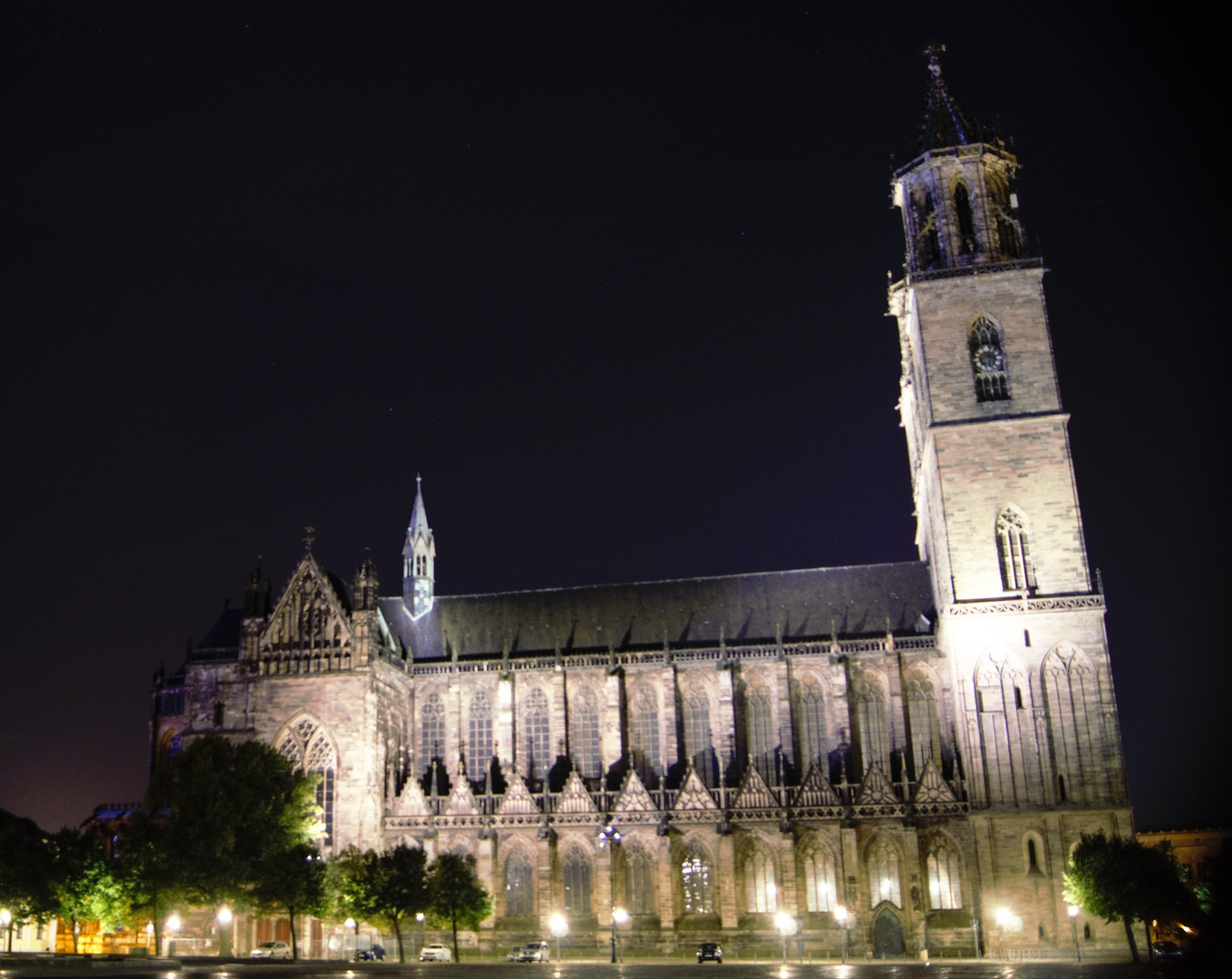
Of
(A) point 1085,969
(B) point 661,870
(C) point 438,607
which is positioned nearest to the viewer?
(A) point 1085,969

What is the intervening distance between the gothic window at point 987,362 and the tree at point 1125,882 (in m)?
25.0

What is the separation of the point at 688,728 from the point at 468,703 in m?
13.5

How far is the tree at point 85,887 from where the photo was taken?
59.6 metres

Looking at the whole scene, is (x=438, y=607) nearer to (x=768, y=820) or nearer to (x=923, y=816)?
(x=768, y=820)

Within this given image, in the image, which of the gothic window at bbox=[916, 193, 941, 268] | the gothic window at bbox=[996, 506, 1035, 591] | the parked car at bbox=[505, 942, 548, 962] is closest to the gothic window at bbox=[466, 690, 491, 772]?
the parked car at bbox=[505, 942, 548, 962]

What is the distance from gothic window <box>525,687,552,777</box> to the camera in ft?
237

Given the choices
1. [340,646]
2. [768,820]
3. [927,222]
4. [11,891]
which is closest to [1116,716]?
[768,820]

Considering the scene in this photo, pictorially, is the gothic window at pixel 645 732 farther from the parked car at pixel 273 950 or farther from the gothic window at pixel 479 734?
the parked car at pixel 273 950

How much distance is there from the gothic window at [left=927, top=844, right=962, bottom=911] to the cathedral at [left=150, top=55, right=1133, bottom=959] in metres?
0.10

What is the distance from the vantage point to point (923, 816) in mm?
62812

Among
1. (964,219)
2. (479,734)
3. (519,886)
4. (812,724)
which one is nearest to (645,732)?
(812,724)

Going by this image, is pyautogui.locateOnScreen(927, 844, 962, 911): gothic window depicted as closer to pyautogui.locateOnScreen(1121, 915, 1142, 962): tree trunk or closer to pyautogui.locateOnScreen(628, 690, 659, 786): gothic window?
pyautogui.locateOnScreen(1121, 915, 1142, 962): tree trunk

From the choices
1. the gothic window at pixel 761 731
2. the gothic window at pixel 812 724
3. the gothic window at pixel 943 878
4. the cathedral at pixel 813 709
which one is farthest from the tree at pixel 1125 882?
the gothic window at pixel 761 731

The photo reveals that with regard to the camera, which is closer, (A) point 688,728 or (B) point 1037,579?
(B) point 1037,579
